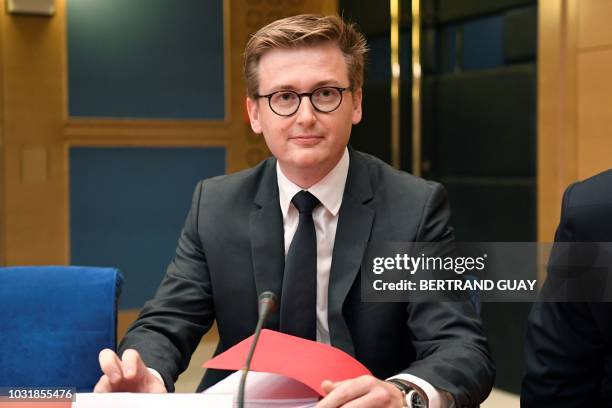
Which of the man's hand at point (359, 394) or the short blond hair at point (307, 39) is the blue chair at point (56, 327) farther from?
the man's hand at point (359, 394)

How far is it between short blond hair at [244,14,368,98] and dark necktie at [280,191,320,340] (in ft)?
1.01

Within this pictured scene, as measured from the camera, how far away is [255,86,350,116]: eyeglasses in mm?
1652

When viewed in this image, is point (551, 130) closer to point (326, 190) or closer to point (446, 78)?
point (446, 78)

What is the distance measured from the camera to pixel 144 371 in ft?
4.61

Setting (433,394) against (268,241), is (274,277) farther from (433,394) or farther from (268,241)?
(433,394)

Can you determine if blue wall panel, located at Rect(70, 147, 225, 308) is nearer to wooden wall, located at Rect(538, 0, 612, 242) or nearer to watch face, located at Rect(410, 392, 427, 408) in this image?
wooden wall, located at Rect(538, 0, 612, 242)

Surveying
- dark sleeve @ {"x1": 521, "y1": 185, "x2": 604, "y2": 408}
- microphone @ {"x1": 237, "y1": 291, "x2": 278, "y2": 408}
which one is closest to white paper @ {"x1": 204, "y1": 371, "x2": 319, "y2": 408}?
microphone @ {"x1": 237, "y1": 291, "x2": 278, "y2": 408}

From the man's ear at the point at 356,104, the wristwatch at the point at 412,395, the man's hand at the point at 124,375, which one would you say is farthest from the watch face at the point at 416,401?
the man's ear at the point at 356,104

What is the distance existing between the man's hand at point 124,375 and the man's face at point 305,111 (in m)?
0.51

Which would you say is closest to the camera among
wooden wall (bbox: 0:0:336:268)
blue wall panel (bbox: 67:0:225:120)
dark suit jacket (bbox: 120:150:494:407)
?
dark suit jacket (bbox: 120:150:494:407)

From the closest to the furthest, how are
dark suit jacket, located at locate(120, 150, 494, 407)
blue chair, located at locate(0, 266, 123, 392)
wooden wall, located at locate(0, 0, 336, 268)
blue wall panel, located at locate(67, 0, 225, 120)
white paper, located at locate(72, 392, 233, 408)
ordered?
white paper, located at locate(72, 392, 233, 408) → dark suit jacket, located at locate(120, 150, 494, 407) → blue chair, located at locate(0, 266, 123, 392) → wooden wall, located at locate(0, 0, 336, 268) → blue wall panel, located at locate(67, 0, 225, 120)

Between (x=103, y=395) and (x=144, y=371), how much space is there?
0.76 ft

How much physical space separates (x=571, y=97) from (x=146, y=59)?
7.85 feet

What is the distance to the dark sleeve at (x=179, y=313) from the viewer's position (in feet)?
5.38
